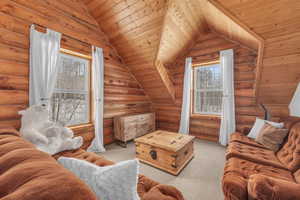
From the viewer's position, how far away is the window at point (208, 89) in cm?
361

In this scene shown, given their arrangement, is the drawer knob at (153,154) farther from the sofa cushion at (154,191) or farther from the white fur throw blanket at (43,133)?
the white fur throw blanket at (43,133)

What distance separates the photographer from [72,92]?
274 cm

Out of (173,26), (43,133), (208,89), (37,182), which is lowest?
(43,133)

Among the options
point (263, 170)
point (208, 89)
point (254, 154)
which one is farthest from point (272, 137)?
point (208, 89)

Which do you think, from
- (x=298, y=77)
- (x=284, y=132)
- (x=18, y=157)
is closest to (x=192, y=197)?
(x=284, y=132)

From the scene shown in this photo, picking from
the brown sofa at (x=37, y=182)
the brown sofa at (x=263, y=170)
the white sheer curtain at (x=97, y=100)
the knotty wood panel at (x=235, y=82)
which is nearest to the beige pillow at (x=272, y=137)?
the brown sofa at (x=263, y=170)

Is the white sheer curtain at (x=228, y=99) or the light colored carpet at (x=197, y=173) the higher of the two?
the white sheer curtain at (x=228, y=99)

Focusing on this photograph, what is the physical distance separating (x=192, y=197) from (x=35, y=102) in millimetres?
2648

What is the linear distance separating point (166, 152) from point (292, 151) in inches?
61.4

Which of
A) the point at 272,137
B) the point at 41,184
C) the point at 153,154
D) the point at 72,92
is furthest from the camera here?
the point at 72,92

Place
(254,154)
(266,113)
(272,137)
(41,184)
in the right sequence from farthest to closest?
(266,113), (272,137), (254,154), (41,184)

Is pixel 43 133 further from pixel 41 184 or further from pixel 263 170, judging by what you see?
pixel 263 170

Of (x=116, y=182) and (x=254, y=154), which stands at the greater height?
(x=116, y=182)

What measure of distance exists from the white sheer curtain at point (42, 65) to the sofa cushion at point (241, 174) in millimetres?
2700
